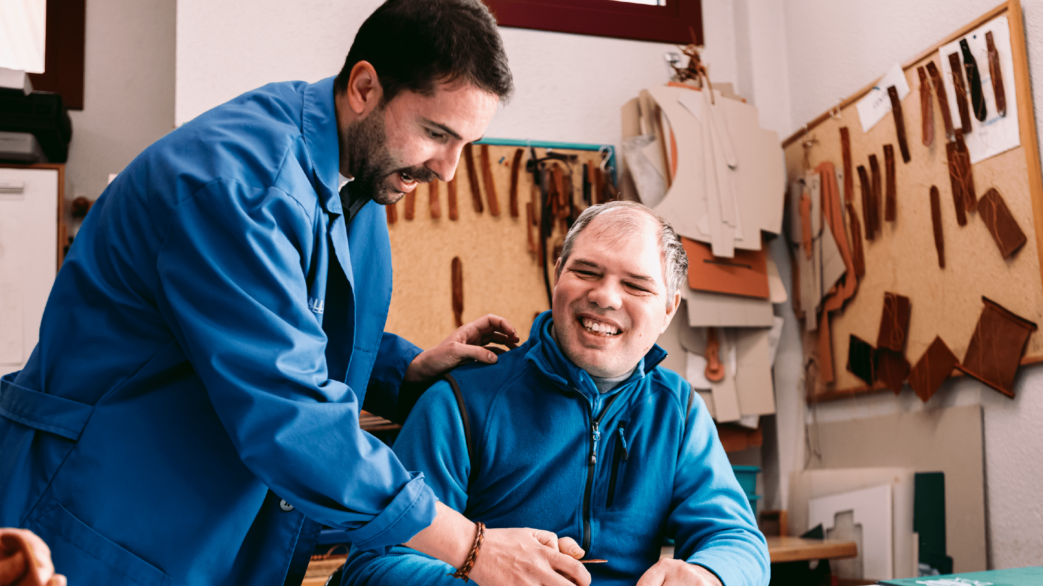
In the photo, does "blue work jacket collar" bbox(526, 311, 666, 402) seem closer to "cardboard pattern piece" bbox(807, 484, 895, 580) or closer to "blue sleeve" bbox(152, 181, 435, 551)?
"blue sleeve" bbox(152, 181, 435, 551)

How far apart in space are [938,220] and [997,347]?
48 centimetres

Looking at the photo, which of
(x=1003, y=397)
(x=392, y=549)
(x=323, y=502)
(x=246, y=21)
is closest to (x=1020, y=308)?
(x=1003, y=397)

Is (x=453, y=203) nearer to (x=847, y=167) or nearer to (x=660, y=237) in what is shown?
(x=847, y=167)

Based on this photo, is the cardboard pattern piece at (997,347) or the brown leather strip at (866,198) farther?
the brown leather strip at (866,198)

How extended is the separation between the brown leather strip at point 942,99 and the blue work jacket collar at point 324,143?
7.04 ft

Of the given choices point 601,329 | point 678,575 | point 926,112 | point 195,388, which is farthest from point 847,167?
point 195,388

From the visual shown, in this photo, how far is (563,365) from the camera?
146 centimetres

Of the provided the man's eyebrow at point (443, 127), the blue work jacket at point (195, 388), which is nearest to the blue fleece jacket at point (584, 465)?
the blue work jacket at point (195, 388)

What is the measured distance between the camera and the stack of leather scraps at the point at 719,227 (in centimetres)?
307

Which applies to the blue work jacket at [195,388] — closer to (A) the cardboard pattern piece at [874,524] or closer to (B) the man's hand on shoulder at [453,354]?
(B) the man's hand on shoulder at [453,354]

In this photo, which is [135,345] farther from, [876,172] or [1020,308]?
[876,172]

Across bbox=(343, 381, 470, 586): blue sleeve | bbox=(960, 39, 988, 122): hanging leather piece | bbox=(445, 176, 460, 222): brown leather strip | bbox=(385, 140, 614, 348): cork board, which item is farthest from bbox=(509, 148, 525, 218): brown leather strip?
bbox=(343, 381, 470, 586): blue sleeve

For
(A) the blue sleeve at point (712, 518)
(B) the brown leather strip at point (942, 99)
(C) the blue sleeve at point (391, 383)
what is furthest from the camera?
(B) the brown leather strip at point (942, 99)

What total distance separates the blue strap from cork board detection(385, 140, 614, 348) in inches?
82.1
